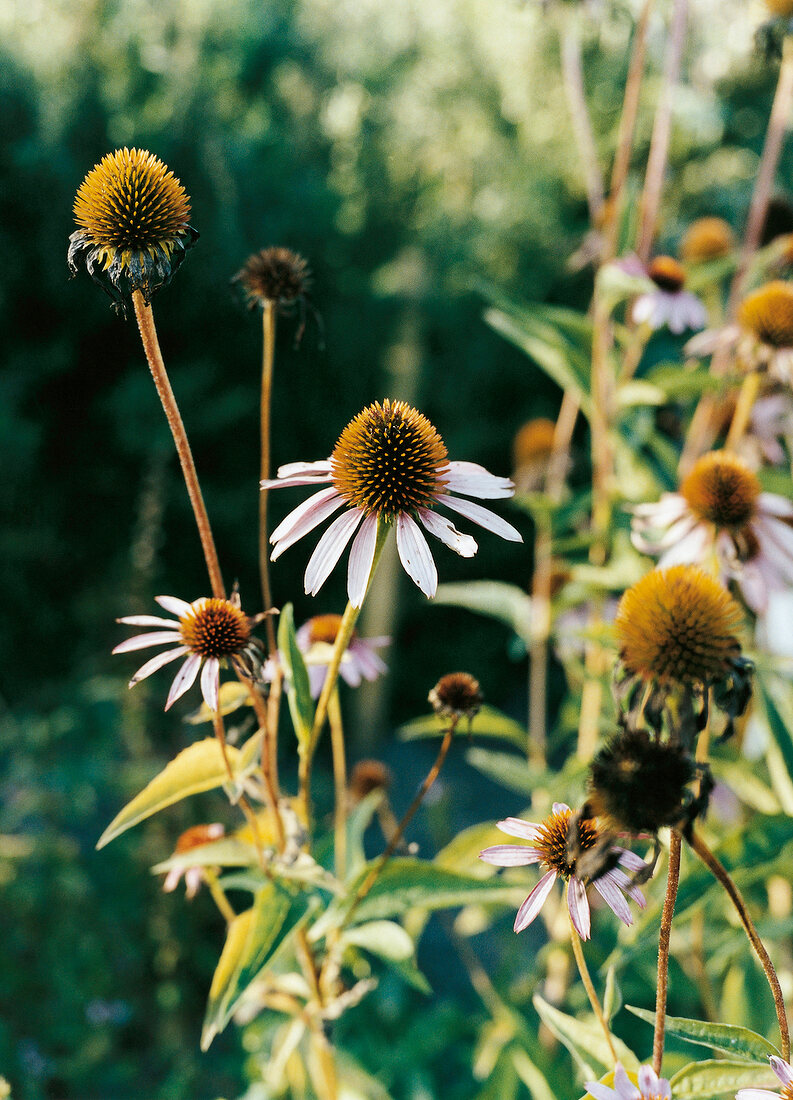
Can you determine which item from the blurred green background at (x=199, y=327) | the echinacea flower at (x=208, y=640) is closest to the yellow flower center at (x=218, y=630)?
the echinacea flower at (x=208, y=640)

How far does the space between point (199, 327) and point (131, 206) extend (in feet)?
4.09

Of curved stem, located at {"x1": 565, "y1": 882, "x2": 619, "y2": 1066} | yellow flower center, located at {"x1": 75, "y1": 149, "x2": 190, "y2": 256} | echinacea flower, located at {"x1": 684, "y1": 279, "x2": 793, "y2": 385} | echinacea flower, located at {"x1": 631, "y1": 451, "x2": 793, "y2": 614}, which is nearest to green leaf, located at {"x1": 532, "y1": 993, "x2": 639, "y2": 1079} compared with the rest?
curved stem, located at {"x1": 565, "y1": 882, "x2": 619, "y2": 1066}

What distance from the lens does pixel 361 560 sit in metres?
0.45

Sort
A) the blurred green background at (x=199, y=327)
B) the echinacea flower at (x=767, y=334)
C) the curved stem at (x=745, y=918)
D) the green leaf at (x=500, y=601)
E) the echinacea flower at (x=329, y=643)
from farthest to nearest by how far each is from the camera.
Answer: the blurred green background at (x=199, y=327), the green leaf at (x=500, y=601), the echinacea flower at (x=767, y=334), the echinacea flower at (x=329, y=643), the curved stem at (x=745, y=918)

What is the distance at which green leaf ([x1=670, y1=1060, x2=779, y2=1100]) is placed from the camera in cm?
42

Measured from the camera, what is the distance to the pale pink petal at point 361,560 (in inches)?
16.5

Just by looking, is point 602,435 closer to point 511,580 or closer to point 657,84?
point 657,84

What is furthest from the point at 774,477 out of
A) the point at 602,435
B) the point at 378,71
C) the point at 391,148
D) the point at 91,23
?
the point at 91,23

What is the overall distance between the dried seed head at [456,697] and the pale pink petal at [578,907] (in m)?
0.17

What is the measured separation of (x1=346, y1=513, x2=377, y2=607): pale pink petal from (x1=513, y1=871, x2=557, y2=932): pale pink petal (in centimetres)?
20

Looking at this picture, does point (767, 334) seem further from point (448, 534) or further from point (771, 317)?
point (448, 534)

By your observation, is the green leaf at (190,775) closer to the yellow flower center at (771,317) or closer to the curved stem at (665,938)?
the curved stem at (665,938)

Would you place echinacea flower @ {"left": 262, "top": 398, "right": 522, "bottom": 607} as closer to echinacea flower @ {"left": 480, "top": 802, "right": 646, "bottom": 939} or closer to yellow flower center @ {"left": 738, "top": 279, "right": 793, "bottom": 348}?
echinacea flower @ {"left": 480, "top": 802, "right": 646, "bottom": 939}

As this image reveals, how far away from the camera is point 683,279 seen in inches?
37.9
